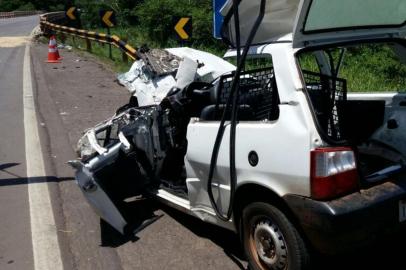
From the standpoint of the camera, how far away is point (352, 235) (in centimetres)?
305

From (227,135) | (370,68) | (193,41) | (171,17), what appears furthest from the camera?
(171,17)

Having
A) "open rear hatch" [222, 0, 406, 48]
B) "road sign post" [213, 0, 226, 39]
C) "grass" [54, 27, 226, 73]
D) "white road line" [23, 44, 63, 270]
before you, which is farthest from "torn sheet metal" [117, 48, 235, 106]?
"grass" [54, 27, 226, 73]

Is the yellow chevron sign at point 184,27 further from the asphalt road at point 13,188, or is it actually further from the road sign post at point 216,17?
the road sign post at point 216,17

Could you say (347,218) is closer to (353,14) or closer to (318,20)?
(318,20)

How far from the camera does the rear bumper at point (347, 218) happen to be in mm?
3002

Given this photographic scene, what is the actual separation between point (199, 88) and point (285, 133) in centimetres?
171

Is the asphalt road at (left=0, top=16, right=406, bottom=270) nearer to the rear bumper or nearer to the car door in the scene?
the rear bumper

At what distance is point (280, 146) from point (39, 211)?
2921mm

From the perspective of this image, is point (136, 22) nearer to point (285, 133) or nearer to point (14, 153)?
point (14, 153)

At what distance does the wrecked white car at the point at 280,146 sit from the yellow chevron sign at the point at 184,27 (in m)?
7.70

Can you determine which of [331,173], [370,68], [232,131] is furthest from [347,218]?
[370,68]

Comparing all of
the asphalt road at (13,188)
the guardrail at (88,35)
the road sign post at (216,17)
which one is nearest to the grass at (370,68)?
the guardrail at (88,35)

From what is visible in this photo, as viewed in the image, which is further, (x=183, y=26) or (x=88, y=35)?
(x=88, y=35)

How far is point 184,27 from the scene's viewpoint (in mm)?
12617
